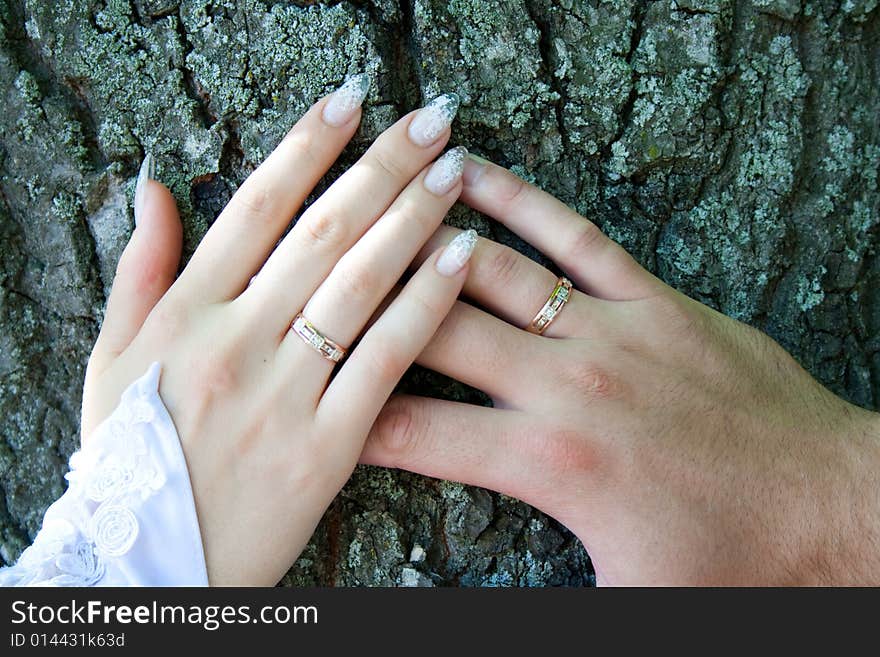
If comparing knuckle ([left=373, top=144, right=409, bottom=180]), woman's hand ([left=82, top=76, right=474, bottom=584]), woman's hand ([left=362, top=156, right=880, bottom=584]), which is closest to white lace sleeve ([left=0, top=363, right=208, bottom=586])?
woman's hand ([left=82, top=76, right=474, bottom=584])

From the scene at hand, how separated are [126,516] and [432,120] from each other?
0.91m

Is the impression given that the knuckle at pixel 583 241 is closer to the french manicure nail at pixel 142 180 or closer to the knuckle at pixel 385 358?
the knuckle at pixel 385 358

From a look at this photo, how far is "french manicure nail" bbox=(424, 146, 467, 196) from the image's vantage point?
5.56 feet

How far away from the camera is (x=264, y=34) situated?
68.5 inches

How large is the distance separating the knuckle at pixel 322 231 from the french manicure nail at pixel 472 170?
268 millimetres

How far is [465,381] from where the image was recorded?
1718 mm

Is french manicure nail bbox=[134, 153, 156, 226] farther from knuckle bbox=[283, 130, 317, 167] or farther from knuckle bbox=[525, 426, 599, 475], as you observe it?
knuckle bbox=[525, 426, 599, 475]

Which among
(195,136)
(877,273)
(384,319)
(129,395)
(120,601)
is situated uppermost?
(877,273)

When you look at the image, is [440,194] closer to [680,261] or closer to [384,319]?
[384,319]

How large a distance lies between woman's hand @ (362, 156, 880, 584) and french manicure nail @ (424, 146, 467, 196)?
0.16ft

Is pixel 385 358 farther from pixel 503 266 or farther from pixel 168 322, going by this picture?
pixel 168 322

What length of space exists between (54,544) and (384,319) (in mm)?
686

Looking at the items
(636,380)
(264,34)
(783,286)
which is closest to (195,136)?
(264,34)

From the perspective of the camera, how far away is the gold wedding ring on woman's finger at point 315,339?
1627 millimetres
